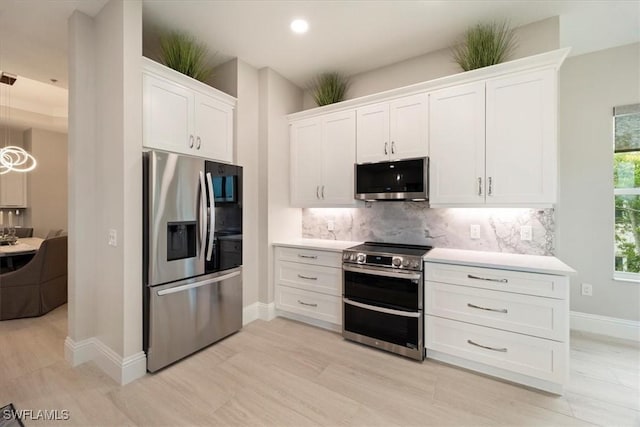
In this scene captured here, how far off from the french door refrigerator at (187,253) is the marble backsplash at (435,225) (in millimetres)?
1284

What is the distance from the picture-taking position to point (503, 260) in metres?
2.25

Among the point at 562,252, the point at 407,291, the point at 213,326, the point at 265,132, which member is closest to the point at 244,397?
the point at 213,326

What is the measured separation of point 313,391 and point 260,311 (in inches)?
58.7

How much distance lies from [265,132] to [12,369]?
3119 mm

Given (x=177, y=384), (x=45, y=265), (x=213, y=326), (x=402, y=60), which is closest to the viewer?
(x=177, y=384)

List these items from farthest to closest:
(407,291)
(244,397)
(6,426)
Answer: (407,291) → (244,397) → (6,426)

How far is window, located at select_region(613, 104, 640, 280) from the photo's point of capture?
2.84m

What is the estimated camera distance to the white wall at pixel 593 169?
2.79 metres

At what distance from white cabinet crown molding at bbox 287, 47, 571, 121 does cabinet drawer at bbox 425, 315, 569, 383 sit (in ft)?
6.91

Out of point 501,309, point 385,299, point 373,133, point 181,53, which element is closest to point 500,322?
point 501,309

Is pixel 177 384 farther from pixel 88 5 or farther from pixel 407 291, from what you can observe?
pixel 88 5

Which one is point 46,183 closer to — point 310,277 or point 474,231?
point 310,277

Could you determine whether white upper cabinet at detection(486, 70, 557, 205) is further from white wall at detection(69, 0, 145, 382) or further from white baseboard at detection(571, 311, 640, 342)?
white wall at detection(69, 0, 145, 382)

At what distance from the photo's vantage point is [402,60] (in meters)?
3.13
